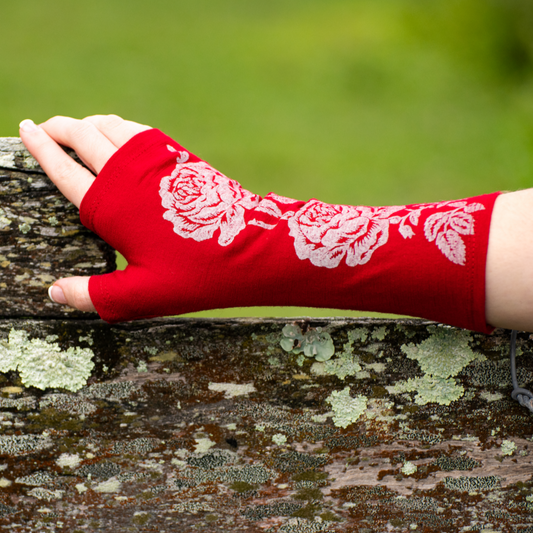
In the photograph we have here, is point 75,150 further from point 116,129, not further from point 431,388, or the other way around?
point 431,388

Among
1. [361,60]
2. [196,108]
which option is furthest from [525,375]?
[361,60]

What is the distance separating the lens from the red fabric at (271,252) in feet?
1.91

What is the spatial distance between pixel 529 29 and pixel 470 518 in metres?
3.23

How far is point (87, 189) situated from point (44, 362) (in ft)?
0.86

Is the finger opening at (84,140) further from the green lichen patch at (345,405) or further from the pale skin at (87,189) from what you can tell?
the green lichen patch at (345,405)

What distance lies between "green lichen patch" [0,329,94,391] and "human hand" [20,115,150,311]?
0.26 feet

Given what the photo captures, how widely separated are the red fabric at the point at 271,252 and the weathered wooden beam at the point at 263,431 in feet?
0.21

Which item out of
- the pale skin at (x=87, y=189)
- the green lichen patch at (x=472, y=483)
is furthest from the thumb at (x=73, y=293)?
the green lichen patch at (x=472, y=483)

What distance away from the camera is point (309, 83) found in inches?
104

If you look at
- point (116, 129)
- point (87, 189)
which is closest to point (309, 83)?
point (116, 129)

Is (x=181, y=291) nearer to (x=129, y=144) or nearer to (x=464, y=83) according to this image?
(x=129, y=144)

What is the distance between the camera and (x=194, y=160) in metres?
0.68

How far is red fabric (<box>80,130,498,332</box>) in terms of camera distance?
0.58m

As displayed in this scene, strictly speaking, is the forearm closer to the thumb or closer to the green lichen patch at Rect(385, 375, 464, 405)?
the green lichen patch at Rect(385, 375, 464, 405)
